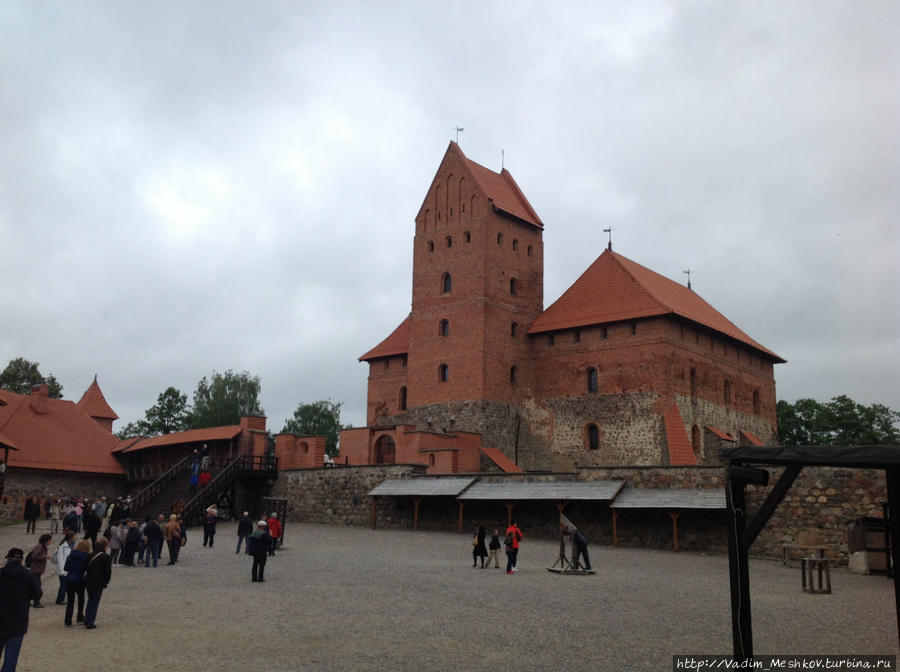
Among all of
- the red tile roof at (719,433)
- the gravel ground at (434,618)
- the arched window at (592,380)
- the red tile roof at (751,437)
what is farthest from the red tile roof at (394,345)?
the gravel ground at (434,618)

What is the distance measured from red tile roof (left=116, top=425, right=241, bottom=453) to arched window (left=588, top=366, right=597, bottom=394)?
1605 centimetres

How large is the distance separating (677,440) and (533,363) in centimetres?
871

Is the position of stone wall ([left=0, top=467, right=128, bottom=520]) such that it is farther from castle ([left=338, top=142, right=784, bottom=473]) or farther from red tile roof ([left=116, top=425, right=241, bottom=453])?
castle ([left=338, top=142, right=784, bottom=473])

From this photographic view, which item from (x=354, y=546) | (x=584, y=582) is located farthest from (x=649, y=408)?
(x=584, y=582)

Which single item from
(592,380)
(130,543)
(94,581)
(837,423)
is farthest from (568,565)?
(837,423)

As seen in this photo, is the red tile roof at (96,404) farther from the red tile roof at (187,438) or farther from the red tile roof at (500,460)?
the red tile roof at (500,460)

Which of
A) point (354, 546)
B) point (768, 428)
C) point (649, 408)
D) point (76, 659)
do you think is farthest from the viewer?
point (768, 428)

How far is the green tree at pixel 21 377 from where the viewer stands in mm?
52500

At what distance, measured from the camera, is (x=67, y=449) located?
3775 centimetres

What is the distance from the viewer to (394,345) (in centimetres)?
4225

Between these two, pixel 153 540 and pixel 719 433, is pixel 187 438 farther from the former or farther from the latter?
pixel 719 433

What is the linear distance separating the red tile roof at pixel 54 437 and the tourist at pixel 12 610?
30.0 m

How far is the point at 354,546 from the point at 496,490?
5.47 metres

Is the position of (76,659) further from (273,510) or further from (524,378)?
(524,378)
